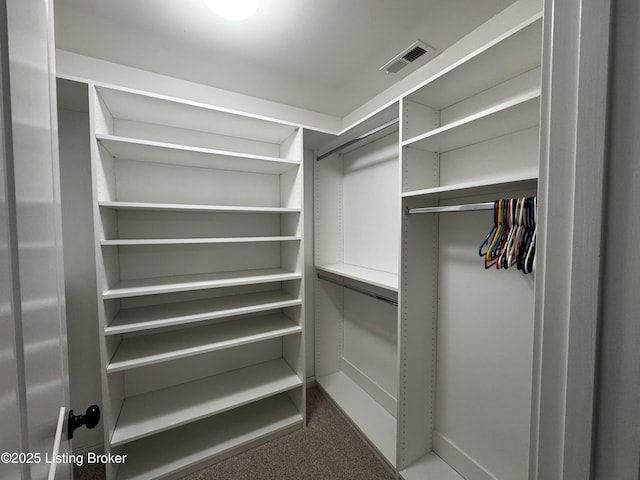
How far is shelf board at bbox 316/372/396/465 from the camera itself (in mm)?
1688

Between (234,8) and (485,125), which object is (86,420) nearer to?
(234,8)

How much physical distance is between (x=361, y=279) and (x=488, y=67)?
132 centimetres

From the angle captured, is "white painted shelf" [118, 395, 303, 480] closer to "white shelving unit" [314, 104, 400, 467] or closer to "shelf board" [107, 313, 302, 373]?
"white shelving unit" [314, 104, 400, 467]

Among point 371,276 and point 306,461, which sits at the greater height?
point 371,276

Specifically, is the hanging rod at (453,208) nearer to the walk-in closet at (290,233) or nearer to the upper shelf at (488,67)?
the walk-in closet at (290,233)

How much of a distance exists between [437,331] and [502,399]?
0.45 metres

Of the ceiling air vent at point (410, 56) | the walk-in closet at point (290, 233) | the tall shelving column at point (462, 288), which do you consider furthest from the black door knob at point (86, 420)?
the ceiling air vent at point (410, 56)

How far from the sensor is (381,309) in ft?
6.79

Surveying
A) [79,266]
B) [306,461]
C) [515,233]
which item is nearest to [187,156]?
[79,266]

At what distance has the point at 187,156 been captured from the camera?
162 centimetres

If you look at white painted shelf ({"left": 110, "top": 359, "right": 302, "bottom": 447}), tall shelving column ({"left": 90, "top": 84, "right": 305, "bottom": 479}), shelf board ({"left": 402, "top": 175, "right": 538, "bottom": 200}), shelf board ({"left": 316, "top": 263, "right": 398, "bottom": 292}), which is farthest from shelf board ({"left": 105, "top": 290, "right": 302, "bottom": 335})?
shelf board ({"left": 402, "top": 175, "right": 538, "bottom": 200})

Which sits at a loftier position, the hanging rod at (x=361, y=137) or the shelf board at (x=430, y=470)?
the hanging rod at (x=361, y=137)

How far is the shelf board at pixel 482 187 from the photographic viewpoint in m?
0.96

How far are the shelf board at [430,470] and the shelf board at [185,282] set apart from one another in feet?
4.46
